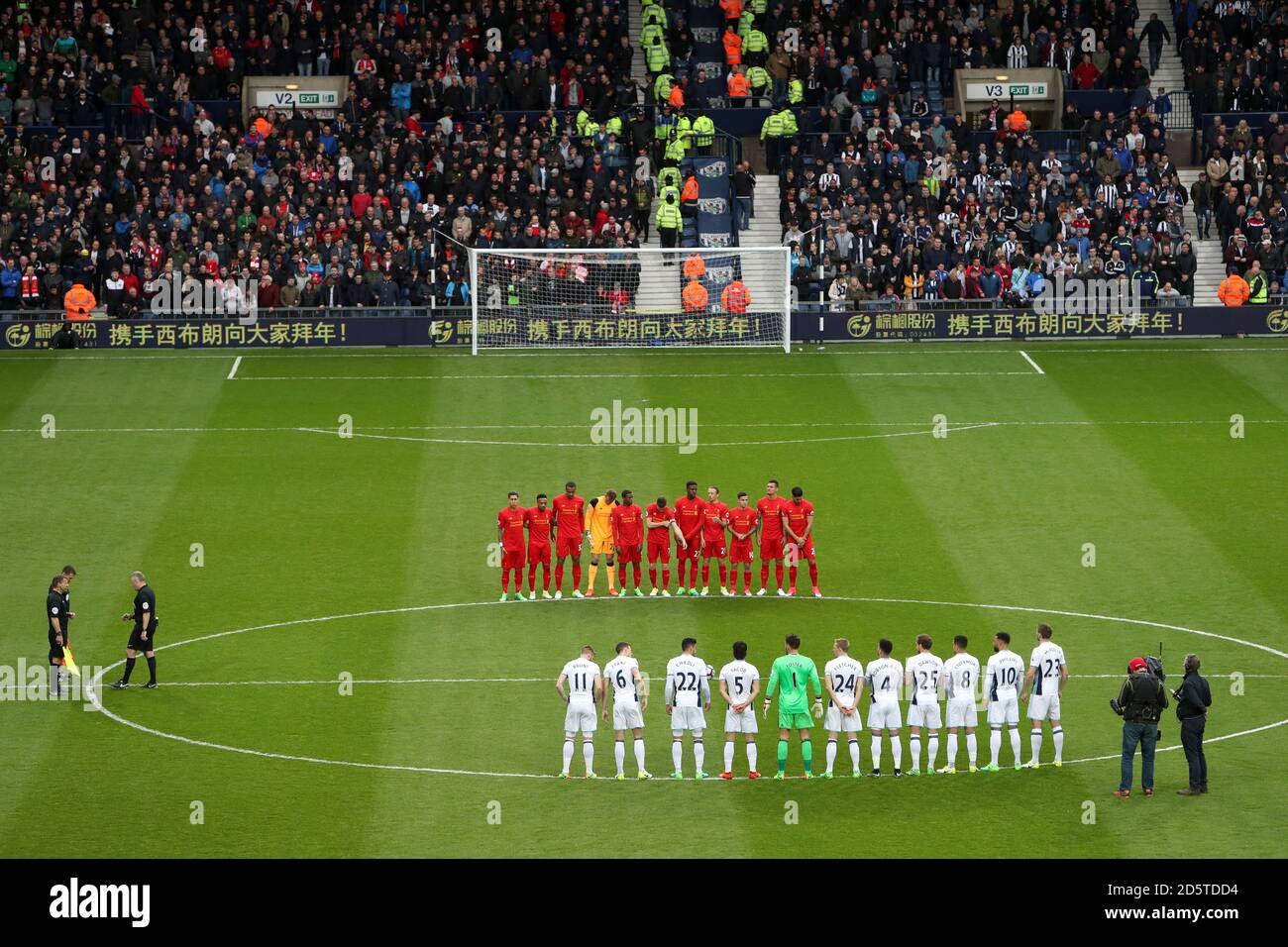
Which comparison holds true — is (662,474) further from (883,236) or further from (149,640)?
(883,236)

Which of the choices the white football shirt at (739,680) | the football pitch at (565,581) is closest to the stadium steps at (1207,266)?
the football pitch at (565,581)

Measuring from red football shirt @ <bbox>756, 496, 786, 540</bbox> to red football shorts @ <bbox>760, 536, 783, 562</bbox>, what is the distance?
26 millimetres

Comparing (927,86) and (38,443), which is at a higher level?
(927,86)

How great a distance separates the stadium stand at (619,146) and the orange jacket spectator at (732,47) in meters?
0.10

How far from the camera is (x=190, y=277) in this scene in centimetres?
4719

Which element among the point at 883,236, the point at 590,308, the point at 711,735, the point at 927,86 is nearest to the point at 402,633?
the point at 711,735

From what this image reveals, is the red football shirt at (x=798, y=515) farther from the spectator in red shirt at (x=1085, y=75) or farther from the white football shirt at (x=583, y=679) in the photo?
the spectator in red shirt at (x=1085, y=75)

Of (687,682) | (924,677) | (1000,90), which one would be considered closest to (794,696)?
(687,682)

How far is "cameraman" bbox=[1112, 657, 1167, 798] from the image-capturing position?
20.5m

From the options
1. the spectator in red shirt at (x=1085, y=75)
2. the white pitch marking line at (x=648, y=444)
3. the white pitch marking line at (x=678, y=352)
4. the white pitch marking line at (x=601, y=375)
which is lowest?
the white pitch marking line at (x=648, y=444)

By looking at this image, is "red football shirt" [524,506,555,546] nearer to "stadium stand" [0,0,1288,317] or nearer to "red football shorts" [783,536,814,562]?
"red football shorts" [783,536,814,562]

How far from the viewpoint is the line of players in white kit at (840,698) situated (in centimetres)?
2127

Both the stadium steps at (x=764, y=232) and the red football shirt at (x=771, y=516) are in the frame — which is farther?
the stadium steps at (x=764, y=232)

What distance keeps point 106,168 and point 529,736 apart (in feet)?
105
